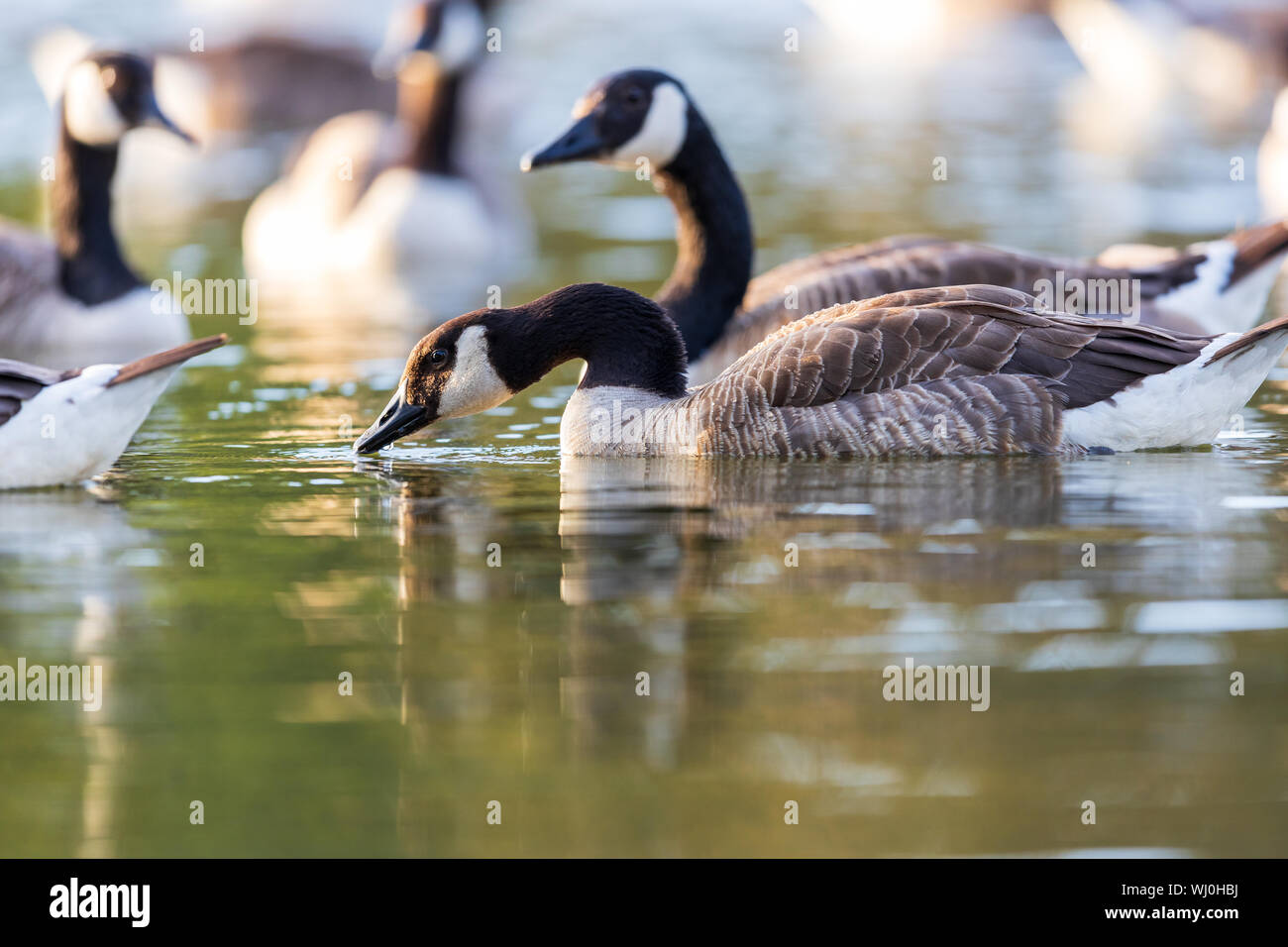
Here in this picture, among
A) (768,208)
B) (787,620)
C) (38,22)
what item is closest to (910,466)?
(787,620)

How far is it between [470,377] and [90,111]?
23.9 feet

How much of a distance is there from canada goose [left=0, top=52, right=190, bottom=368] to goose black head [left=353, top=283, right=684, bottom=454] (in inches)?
236

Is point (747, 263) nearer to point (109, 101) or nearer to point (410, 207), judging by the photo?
point (109, 101)

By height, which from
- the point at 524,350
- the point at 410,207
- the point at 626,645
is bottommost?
the point at 626,645

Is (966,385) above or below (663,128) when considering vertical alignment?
below

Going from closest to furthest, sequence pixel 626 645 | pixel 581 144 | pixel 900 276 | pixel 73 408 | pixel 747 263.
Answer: pixel 626 645
pixel 73 408
pixel 900 276
pixel 747 263
pixel 581 144

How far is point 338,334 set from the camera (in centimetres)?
1802

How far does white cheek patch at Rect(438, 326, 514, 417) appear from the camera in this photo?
1205 cm

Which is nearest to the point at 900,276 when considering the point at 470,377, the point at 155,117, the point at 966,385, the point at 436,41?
the point at 966,385

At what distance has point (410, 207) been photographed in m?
22.9

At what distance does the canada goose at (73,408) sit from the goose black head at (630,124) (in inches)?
210

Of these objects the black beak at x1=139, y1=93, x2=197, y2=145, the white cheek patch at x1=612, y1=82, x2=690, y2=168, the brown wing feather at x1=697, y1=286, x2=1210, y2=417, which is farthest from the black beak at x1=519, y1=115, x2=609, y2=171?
the brown wing feather at x1=697, y1=286, x2=1210, y2=417

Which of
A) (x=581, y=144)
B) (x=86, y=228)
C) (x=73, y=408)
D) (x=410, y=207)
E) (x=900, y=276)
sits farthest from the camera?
(x=410, y=207)
